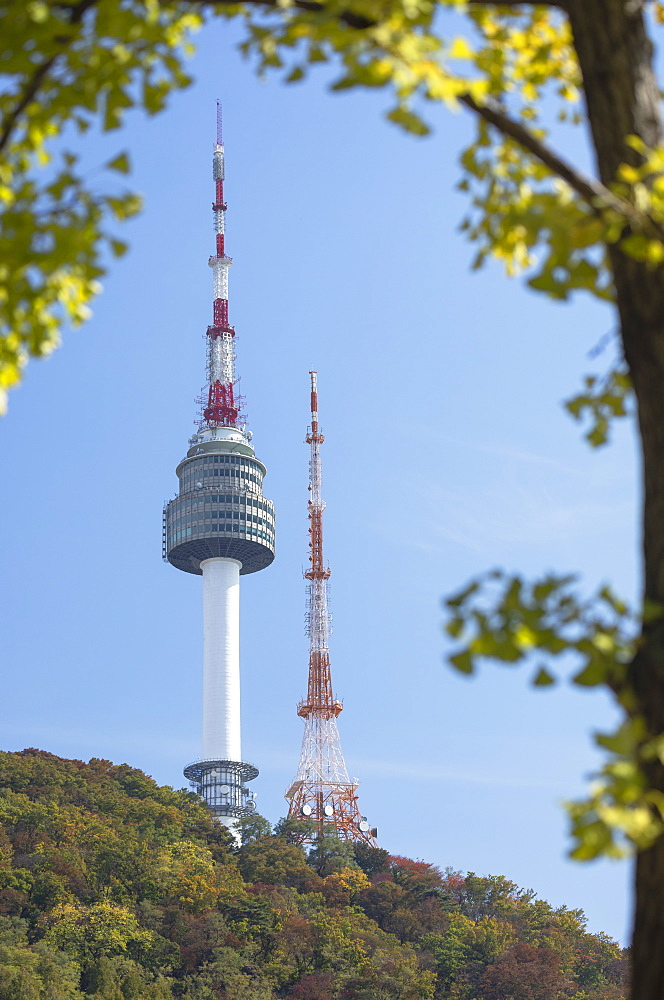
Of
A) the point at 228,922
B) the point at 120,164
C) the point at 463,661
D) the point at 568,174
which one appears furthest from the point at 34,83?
the point at 228,922

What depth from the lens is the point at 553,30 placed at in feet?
21.7

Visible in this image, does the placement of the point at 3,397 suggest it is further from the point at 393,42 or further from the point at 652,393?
the point at 652,393

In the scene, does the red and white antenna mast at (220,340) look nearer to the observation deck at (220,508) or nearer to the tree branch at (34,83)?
the observation deck at (220,508)

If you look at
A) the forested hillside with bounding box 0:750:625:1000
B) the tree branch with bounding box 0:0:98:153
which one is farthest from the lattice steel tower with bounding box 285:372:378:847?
the tree branch with bounding box 0:0:98:153

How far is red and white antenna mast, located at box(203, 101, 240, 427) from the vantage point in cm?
10431

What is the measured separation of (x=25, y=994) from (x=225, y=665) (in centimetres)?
5276

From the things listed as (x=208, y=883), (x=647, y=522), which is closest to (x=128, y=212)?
(x=647, y=522)

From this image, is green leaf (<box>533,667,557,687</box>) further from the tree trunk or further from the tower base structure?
the tower base structure

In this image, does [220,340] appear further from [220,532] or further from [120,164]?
[120,164]

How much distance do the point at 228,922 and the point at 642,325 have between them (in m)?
58.1

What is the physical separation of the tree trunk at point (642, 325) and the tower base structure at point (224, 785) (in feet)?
304

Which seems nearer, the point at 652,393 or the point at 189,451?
the point at 652,393

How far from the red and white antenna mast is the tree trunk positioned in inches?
3917

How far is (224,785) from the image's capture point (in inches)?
3780
